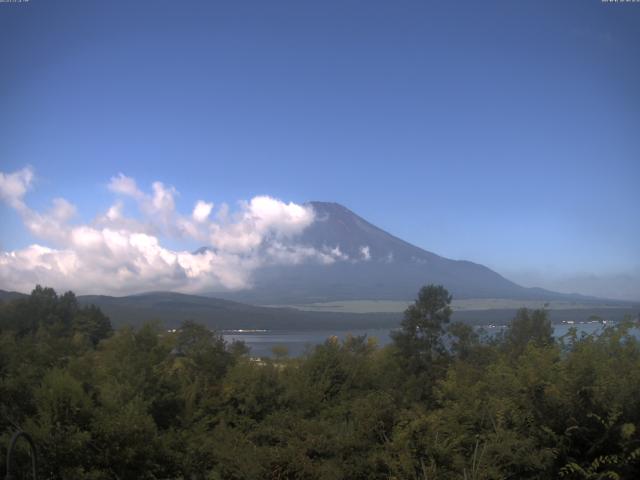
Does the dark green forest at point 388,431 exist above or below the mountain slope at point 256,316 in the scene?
above

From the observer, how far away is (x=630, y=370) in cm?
710

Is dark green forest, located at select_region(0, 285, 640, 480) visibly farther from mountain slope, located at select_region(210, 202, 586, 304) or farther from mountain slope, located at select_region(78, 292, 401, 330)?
mountain slope, located at select_region(210, 202, 586, 304)

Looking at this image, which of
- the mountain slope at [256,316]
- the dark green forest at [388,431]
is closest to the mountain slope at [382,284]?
the mountain slope at [256,316]

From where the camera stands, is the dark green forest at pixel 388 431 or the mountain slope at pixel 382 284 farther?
the mountain slope at pixel 382 284

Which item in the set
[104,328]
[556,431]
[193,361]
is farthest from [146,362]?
[104,328]

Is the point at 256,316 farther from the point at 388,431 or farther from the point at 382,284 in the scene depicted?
the point at 388,431

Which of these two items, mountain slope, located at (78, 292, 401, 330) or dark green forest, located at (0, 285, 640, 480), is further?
mountain slope, located at (78, 292, 401, 330)

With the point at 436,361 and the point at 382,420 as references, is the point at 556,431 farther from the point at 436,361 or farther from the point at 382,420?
the point at 436,361

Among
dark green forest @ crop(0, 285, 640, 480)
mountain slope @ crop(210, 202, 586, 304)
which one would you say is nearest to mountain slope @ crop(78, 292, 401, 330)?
mountain slope @ crop(210, 202, 586, 304)

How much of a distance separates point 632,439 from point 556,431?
2.76 ft

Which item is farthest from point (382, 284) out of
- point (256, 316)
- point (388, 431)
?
point (388, 431)

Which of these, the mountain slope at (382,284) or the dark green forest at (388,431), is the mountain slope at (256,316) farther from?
the dark green forest at (388,431)

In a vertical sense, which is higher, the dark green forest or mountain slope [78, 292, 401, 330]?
the dark green forest

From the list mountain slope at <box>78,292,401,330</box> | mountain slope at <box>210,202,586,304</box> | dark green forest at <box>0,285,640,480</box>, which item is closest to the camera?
dark green forest at <box>0,285,640,480</box>
